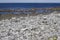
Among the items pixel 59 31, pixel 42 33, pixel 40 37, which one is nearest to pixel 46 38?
pixel 40 37

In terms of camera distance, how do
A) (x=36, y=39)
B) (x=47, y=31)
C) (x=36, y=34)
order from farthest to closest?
(x=47, y=31), (x=36, y=34), (x=36, y=39)

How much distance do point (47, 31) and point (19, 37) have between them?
1.37 metres

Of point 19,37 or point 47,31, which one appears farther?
point 47,31

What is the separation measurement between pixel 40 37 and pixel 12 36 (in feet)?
3.46

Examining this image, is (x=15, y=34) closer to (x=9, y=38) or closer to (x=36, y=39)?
(x=9, y=38)

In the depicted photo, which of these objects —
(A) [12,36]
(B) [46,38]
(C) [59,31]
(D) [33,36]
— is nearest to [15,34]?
(A) [12,36]

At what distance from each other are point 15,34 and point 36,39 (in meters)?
1.05

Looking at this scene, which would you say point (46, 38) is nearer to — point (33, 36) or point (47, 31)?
point (33, 36)

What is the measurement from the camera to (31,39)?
626 centimetres

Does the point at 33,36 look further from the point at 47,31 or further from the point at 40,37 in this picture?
the point at 47,31

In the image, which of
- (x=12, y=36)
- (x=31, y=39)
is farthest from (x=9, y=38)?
(x=31, y=39)

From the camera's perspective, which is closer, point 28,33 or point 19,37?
point 19,37

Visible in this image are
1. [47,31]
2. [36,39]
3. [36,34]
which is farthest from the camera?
[47,31]

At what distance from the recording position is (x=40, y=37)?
636 centimetres
